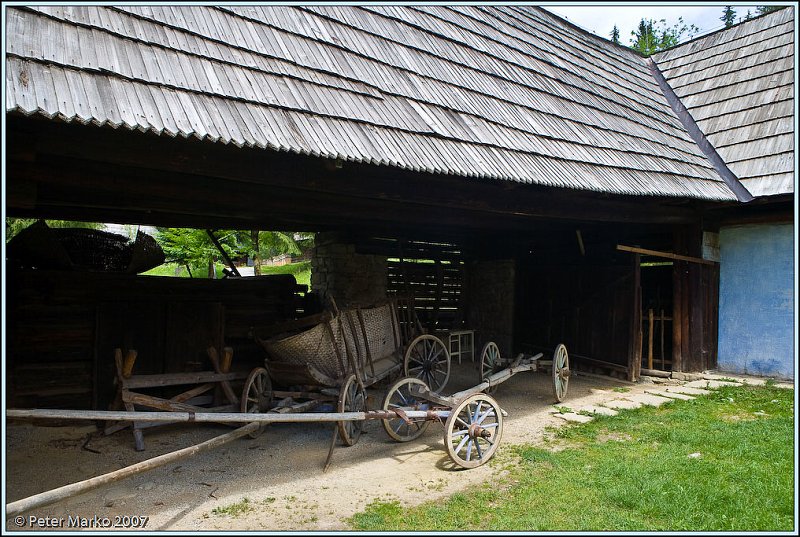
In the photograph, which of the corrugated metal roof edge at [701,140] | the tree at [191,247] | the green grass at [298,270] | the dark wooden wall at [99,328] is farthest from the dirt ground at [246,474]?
the green grass at [298,270]

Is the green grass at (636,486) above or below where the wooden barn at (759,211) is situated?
below

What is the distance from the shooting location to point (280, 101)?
3.90 meters

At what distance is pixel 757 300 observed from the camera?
755cm

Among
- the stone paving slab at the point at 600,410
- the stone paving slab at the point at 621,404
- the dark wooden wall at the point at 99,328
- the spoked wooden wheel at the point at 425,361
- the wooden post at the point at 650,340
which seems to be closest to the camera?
the dark wooden wall at the point at 99,328

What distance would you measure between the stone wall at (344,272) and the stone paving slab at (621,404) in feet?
11.8

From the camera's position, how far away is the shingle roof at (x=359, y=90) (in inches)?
125

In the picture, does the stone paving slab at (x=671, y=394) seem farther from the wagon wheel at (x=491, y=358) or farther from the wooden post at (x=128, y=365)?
the wooden post at (x=128, y=365)

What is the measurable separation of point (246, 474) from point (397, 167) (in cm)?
271

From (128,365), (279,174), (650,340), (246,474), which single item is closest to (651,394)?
(650,340)

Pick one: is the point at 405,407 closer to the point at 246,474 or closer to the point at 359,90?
the point at 246,474

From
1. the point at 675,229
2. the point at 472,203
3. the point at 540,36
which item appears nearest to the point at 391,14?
the point at 472,203

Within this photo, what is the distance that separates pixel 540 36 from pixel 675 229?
3807 mm

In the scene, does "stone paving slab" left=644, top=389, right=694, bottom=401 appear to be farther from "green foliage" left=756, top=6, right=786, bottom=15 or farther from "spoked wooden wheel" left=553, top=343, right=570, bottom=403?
"green foliage" left=756, top=6, right=786, bottom=15

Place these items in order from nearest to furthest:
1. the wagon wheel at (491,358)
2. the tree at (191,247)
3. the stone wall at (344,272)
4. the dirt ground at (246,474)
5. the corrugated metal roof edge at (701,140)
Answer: the dirt ground at (246,474) < the wagon wheel at (491,358) < the corrugated metal roof edge at (701,140) < the stone wall at (344,272) < the tree at (191,247)
